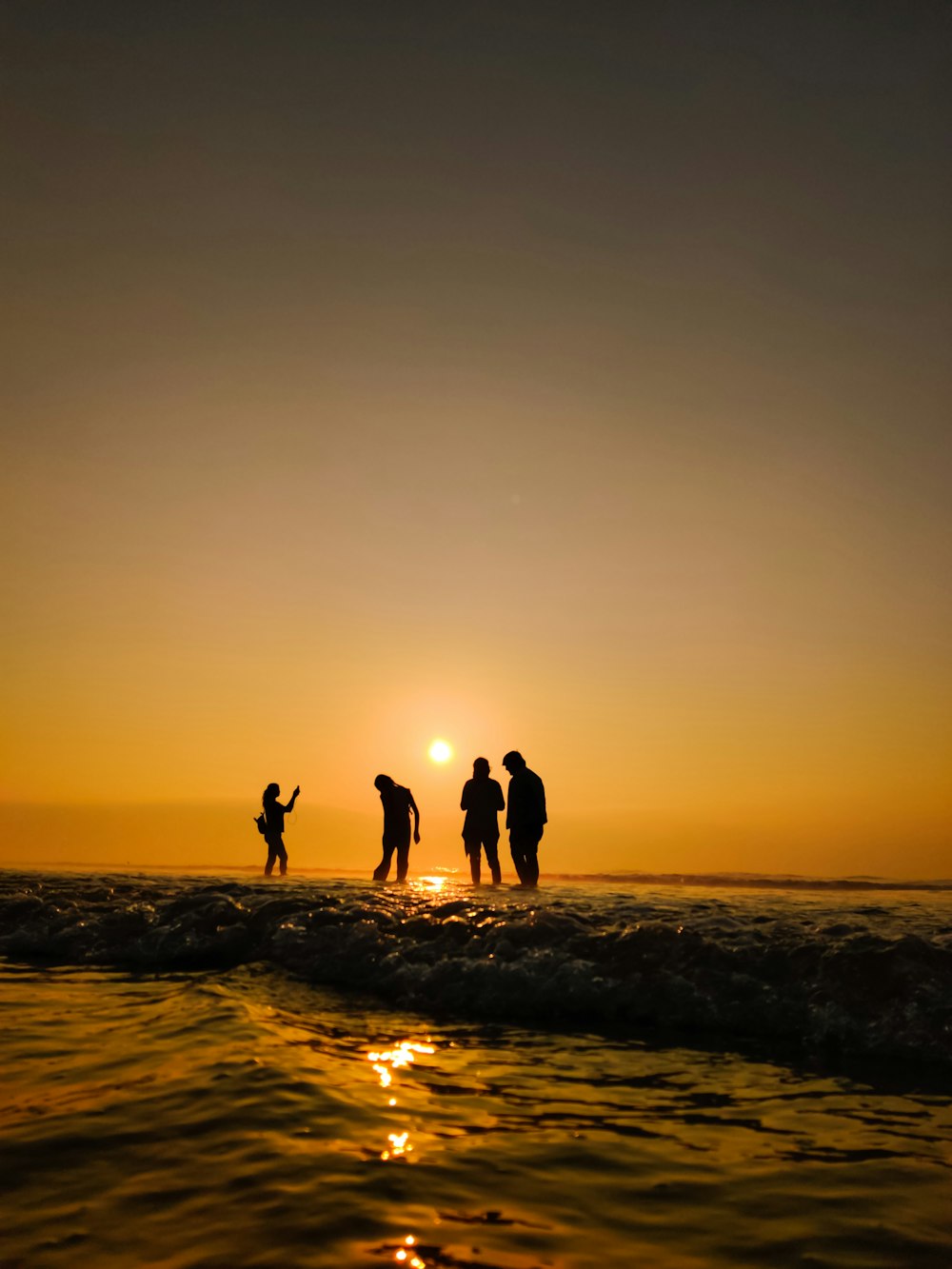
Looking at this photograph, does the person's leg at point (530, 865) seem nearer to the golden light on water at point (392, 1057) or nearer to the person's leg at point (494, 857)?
the person's leg at point (494, 857)

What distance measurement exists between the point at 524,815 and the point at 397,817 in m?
3.66

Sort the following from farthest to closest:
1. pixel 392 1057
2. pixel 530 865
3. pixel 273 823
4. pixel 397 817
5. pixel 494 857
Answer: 1. pixel 273 823
2. pixel 397 817
3. pixel 494 857
4. pixel 530 865
5. pixel 392 1057

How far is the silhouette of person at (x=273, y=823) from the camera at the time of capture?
24203mm

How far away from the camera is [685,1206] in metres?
3.37

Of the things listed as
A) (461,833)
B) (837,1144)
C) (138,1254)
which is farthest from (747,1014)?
(461,833)

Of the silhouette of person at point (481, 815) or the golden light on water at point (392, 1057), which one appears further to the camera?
the silhouette of person at point (481, 815)

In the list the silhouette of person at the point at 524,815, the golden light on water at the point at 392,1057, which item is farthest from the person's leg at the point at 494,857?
the golden light on water at the point at 392,1057

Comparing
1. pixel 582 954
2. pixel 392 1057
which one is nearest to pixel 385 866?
pixel 582 954

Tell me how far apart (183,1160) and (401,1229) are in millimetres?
1133

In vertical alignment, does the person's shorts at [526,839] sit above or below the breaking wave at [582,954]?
above

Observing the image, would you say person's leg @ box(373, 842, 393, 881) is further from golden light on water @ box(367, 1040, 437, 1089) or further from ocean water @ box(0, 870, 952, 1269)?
golden light on water @ box(367, 1040, 437, 1089)

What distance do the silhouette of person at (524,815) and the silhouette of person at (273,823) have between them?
7.86 metres

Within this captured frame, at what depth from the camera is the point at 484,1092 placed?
4.74 meters

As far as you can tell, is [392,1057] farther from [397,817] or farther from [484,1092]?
[397,817]
